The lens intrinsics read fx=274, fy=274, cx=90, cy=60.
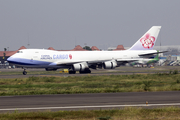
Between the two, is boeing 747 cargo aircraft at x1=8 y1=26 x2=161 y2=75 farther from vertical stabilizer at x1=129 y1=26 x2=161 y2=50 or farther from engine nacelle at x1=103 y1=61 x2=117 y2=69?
vertical stabilizer at x1=129 y1=26 x2=161 y2=50

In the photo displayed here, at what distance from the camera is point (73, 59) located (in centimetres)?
5300

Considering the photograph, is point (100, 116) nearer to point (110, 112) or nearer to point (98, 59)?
point (110, 112)

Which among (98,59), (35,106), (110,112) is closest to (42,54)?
(98,59)

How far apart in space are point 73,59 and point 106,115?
3977 centimetres

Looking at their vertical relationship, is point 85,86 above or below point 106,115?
below

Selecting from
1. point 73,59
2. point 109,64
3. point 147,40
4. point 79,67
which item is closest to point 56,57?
point 73,59

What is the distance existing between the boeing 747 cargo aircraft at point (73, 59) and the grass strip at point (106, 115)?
3697 centimetres

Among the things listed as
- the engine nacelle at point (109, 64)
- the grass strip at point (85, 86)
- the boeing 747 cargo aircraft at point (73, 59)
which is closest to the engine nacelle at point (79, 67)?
the boeing 747 cargo aircraft at point (73, 59)

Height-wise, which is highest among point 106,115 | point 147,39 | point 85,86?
point 147,39

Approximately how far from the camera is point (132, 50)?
5769cm

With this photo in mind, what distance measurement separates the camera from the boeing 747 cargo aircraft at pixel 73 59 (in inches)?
1987

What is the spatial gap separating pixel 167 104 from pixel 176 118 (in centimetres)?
439

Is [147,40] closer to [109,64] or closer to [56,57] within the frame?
[109,64]

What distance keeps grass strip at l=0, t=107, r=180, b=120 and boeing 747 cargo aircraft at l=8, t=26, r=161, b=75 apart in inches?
1455
